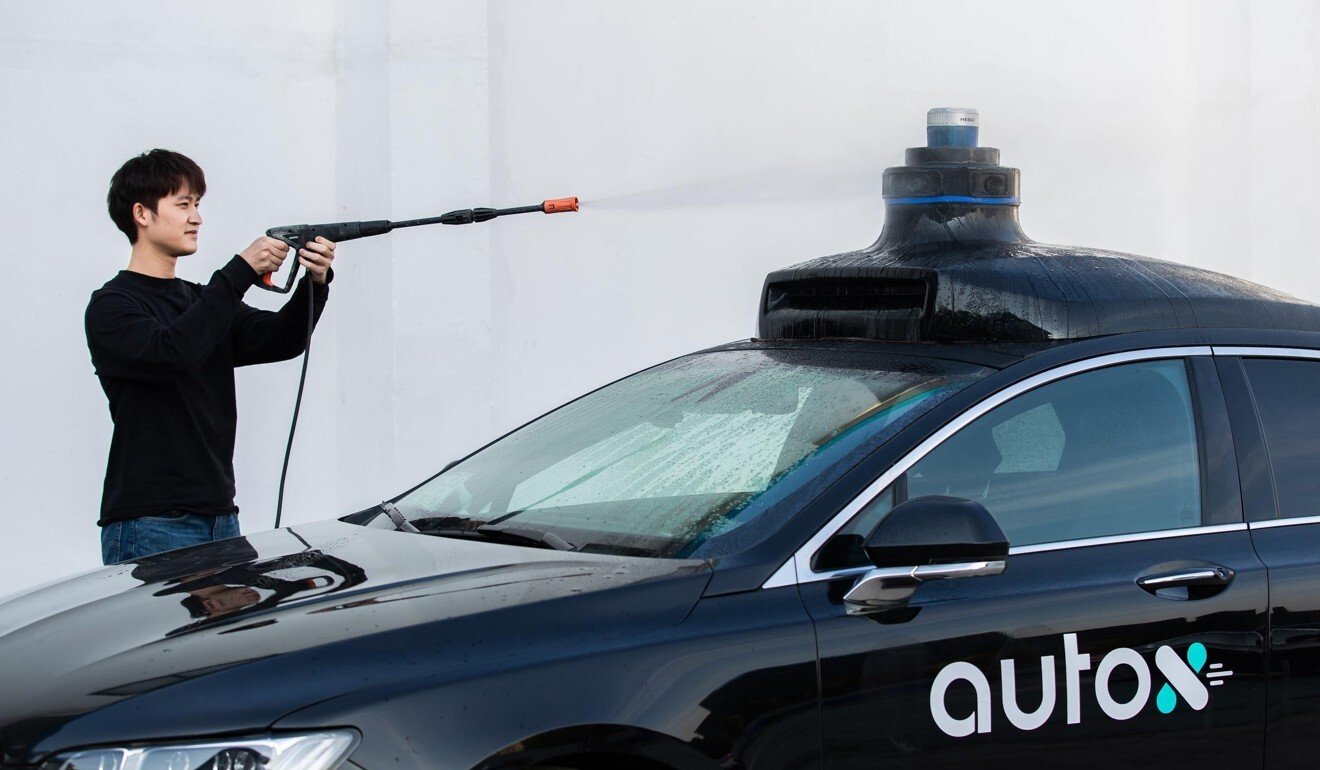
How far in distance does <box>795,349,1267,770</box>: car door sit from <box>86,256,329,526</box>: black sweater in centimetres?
202

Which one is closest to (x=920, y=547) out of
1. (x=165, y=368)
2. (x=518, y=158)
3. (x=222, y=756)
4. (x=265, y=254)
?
(x=222, y=756)

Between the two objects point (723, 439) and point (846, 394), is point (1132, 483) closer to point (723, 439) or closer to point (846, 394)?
point (846, 394)

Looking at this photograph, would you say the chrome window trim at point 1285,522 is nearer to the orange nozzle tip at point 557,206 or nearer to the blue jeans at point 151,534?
the orange nozzle tip at point 557,206

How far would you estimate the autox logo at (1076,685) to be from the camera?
8.98ft

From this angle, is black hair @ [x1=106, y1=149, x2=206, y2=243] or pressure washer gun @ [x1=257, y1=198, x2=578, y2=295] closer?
black hair @ [x1=106, y1=149, x2=206, y2=243]

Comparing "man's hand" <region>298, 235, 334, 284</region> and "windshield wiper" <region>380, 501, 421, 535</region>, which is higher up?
"man's hand" <region>298, 235, 334, 284</region>

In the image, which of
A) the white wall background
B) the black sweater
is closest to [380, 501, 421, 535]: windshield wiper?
the black sweater

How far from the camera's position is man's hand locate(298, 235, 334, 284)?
445 centimetres

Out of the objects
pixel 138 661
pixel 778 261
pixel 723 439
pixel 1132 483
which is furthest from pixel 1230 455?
pixel 778 261

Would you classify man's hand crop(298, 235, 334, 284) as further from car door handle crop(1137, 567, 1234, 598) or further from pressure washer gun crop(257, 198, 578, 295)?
car door handle crop(1137, 567, 1234, 598)

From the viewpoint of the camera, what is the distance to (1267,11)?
24.6 ft

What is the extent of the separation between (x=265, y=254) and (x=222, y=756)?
228 cm

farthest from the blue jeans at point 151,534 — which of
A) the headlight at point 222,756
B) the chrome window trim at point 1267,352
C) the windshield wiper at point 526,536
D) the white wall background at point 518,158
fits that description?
the chrome window trim at point 1267,352

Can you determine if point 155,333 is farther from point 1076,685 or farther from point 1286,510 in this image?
point 1286,510
